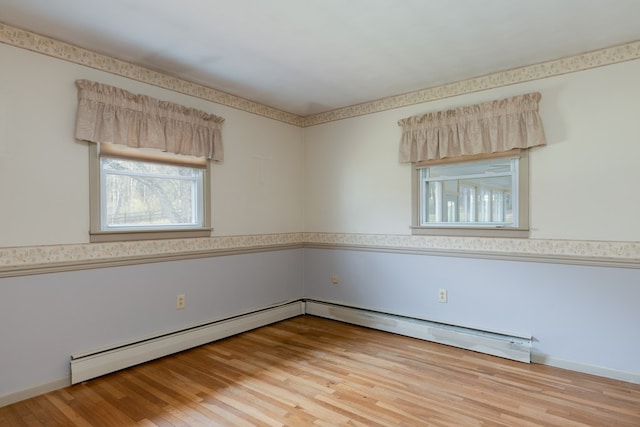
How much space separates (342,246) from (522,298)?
1.95 metres

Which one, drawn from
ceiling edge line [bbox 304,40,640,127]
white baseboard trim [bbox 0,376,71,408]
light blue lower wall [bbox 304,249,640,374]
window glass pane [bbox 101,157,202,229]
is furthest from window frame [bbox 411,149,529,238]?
white baseboard trim [bbox 0,376,71,408]

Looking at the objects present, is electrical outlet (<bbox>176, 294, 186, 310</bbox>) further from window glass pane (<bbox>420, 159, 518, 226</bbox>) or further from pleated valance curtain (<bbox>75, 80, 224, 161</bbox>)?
window glass pane (<bbox>420, 159, 518, 226</bbox>)

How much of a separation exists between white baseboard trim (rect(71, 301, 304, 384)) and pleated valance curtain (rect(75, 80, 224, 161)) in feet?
5.43

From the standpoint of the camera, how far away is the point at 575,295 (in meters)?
2.99

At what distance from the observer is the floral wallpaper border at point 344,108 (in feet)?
8.66

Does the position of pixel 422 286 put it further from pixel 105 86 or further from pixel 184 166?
pixel 105 86

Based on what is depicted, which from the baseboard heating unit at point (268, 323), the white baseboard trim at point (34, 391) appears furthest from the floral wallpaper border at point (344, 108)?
the white baseboard trim at point (34, 391)

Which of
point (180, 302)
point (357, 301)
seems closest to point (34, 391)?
point (180, 302)

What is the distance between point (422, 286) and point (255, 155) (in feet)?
7.60

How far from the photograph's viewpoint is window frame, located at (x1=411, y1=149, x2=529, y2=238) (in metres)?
3.21

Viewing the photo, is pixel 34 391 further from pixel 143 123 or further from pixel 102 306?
pixel 143 123

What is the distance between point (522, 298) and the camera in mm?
3223

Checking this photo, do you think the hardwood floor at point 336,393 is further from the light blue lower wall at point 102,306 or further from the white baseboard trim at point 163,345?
the light blue lower wall at point 102,306

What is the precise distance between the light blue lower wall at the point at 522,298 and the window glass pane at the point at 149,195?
1.86 m
